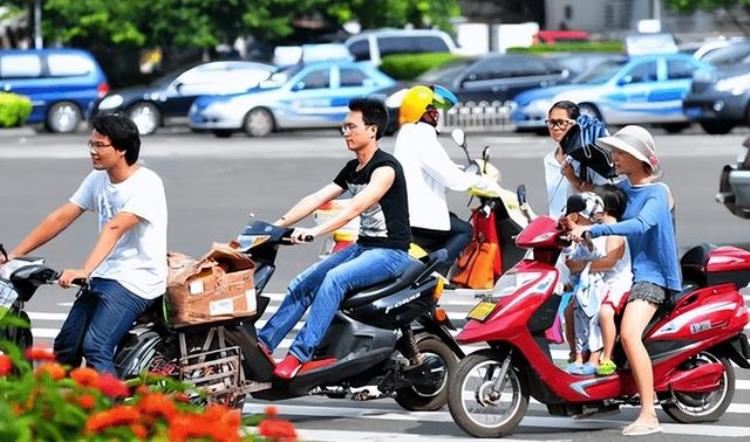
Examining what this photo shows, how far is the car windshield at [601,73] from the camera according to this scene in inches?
1342

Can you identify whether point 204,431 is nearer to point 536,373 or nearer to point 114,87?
point 536,373

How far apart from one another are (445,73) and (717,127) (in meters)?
6.41

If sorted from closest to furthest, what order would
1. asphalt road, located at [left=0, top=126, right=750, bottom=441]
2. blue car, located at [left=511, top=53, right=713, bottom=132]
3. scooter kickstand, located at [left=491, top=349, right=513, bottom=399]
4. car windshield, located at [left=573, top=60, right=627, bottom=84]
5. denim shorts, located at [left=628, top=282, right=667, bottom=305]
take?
scooter kickstand, located at [left=491, top=349, right=513, bottom=399] → denim shorts, located at [left=628, top=282, right=667, bottom=305] → asphalt road, located at [left=0, top=126, right=750, bottom=441] → blue car, located at [left=511, top=53, right=713, bottom=132] → car windshield, located at [left=573, top=60, right=627, bottom=84]

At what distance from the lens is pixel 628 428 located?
27.9 feet

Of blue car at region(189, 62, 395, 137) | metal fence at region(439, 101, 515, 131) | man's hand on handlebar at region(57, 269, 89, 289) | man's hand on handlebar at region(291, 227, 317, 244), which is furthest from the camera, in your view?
metal fence at region(439, 101, 515, 131)

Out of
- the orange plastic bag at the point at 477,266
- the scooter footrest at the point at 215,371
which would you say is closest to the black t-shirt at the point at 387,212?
the scooter footrest at the point at 215,371

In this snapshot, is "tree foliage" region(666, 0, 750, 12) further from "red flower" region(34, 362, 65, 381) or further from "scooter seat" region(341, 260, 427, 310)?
"red flower" region(34, 362, 65, 381)

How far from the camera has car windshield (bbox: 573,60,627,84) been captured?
112 ft

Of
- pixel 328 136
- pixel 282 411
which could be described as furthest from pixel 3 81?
pixel 282 411

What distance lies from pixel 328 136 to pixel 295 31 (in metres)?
17.5

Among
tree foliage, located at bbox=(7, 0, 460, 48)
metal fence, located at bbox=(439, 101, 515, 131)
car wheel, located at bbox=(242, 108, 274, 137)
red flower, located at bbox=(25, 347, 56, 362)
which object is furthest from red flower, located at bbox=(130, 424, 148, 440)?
tree foliage, located at bbox=(7, 0, 460, 48)

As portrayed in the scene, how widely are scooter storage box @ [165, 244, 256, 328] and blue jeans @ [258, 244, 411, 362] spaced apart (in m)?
0.39

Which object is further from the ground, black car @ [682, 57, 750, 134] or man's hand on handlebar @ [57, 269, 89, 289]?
man's hand on handlebar @ [57, 269, 89, 289]

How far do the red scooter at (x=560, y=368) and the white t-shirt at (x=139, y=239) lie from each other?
1376 mm
